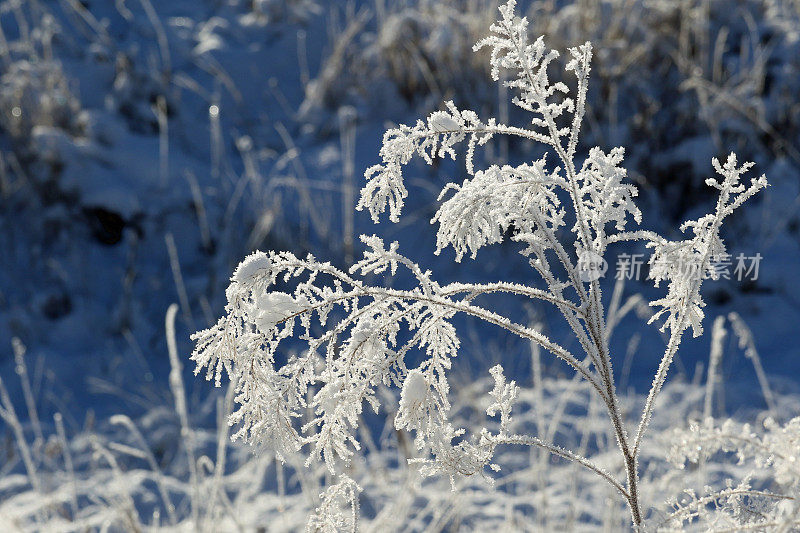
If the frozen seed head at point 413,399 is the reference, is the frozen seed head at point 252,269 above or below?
above

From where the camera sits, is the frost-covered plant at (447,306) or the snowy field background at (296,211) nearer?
the frost-covered plant at (447,306)

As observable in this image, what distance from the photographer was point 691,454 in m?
0.72

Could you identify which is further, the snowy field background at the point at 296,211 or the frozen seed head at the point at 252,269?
the snowy field background at the point at 296,211

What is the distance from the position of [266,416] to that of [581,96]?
446mm

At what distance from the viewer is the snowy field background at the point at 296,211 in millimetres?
2578

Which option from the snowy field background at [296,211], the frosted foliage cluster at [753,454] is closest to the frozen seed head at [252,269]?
the frosted foliage cluster at [753,454]

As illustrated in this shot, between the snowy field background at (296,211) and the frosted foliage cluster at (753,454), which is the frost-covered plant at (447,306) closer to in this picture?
the frosted foliage cluster at (753,454)

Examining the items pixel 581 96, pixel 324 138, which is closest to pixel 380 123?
pixel 324 138

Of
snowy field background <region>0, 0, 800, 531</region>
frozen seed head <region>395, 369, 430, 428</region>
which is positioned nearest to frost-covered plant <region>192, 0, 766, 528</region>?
frozen seed head <region>395, 369, 430, 428</region>

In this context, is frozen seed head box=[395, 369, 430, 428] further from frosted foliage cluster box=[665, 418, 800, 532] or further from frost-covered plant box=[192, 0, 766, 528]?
frosted foliage cluster box=[665, 418, 800, 532]

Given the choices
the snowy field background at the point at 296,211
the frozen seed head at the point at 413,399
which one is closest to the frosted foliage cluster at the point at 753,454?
the frozen seed head at the point at 413,399

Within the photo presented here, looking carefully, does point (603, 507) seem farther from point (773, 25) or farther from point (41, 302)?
point (773, 25)

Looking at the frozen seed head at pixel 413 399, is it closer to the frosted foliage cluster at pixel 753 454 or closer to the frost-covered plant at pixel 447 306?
the frost-covered plant at pixel 447 306

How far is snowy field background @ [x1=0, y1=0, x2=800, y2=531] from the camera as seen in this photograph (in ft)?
8.46
